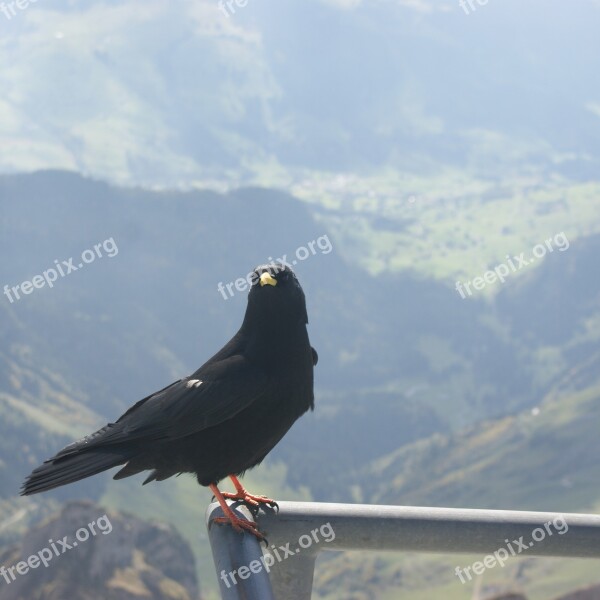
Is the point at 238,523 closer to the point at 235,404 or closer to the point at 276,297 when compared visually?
the point at 235,404

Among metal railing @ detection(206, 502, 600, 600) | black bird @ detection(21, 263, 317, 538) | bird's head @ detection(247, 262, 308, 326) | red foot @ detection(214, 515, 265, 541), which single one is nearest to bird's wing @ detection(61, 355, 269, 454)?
black bird @ detection(21, 263, 317, 538)

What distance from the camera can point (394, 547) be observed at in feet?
15.9

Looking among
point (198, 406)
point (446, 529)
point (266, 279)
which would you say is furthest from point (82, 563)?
point (446, 529)

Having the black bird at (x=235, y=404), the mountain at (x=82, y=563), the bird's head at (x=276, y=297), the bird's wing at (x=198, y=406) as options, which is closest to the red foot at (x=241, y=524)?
the black bird at (x=235, y=404)

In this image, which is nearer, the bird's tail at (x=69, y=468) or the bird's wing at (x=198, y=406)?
the bird's tail at (x=69, y=468)

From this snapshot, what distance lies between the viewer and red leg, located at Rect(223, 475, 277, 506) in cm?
591

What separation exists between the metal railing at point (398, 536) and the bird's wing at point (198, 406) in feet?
6.15

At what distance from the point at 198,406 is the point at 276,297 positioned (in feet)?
3.25

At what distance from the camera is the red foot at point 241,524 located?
16.8 feet

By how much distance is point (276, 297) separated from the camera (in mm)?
6805

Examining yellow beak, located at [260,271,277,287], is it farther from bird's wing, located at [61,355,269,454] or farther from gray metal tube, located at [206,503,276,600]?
gray metal tube, located at [206,503,276,600]

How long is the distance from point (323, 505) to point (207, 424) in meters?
2.09

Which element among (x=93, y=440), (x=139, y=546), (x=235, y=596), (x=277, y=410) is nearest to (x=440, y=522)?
(x=235, y=596)

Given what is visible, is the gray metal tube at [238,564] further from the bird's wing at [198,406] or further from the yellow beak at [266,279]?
the yellow beak at [266,279]
